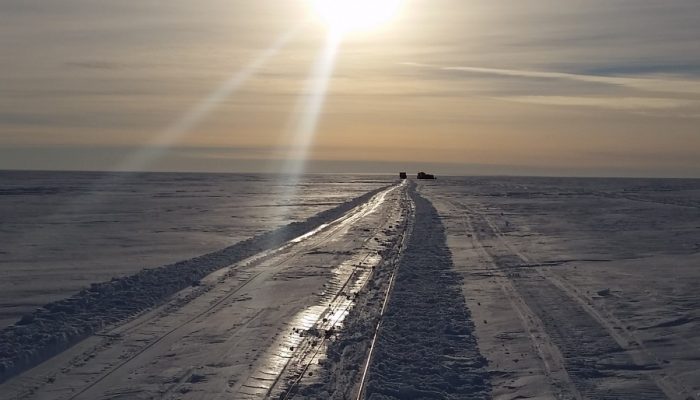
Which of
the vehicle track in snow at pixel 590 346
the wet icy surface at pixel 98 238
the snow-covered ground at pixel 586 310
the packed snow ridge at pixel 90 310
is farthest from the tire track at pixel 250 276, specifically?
the vehicle track in snow at pixel 590 346

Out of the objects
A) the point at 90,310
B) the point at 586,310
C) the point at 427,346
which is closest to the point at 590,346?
the point at 427,346

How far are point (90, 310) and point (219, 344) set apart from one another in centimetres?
304

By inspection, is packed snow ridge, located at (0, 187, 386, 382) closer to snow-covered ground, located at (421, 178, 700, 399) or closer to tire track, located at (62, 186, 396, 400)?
tire track, located at (62, 186, 396, 400)

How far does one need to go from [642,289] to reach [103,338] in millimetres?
9296

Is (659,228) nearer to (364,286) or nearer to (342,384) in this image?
(364,286)

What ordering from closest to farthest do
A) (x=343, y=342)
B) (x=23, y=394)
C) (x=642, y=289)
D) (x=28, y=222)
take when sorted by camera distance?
1. (x=23, y=394)
2. (x=343, y=342)
3. (x=642, y=289)
4. (x=28, y=222)

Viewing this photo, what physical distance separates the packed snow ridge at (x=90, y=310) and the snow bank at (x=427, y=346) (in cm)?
392

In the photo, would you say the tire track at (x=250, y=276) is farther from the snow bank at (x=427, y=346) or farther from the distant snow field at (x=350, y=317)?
the snow bank at (x=427, y=346)

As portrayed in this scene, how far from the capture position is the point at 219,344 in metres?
9.51

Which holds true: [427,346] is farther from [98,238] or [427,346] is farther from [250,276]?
[98,238]

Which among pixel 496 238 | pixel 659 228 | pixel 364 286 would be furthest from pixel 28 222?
pixel 659 228

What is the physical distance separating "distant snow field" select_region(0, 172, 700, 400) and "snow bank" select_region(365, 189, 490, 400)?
33 mm

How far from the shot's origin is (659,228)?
26.7m

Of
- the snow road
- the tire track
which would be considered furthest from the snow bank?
the tire track
